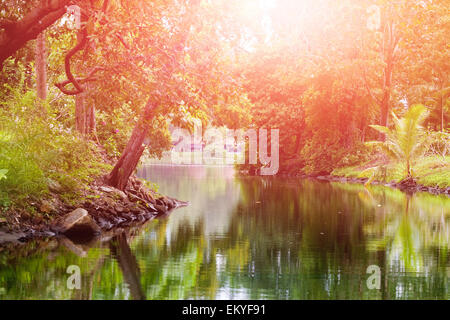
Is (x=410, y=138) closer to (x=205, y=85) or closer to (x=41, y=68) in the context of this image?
(x=41, y=68)

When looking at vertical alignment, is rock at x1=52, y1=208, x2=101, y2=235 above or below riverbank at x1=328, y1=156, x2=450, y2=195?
below

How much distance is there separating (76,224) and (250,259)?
4220 mm

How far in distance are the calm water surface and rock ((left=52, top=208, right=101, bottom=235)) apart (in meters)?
0.64

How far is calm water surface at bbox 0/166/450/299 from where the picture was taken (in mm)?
7090

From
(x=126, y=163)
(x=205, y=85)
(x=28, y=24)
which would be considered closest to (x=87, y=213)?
(x=205, y=85)

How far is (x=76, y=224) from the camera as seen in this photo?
1205 centimetres

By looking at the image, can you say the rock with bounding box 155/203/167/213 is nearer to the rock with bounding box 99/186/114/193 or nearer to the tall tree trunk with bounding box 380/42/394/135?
the rock with bounding box 99/186/114/193

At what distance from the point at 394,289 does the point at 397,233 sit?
18.2 ft

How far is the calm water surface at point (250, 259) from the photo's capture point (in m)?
7.09

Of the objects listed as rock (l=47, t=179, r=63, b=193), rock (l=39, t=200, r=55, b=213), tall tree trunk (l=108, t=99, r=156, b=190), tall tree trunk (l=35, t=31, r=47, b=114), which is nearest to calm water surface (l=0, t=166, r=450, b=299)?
rock (l=39, t=200, r=55, b=213)

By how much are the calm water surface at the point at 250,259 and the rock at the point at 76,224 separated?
64cm
